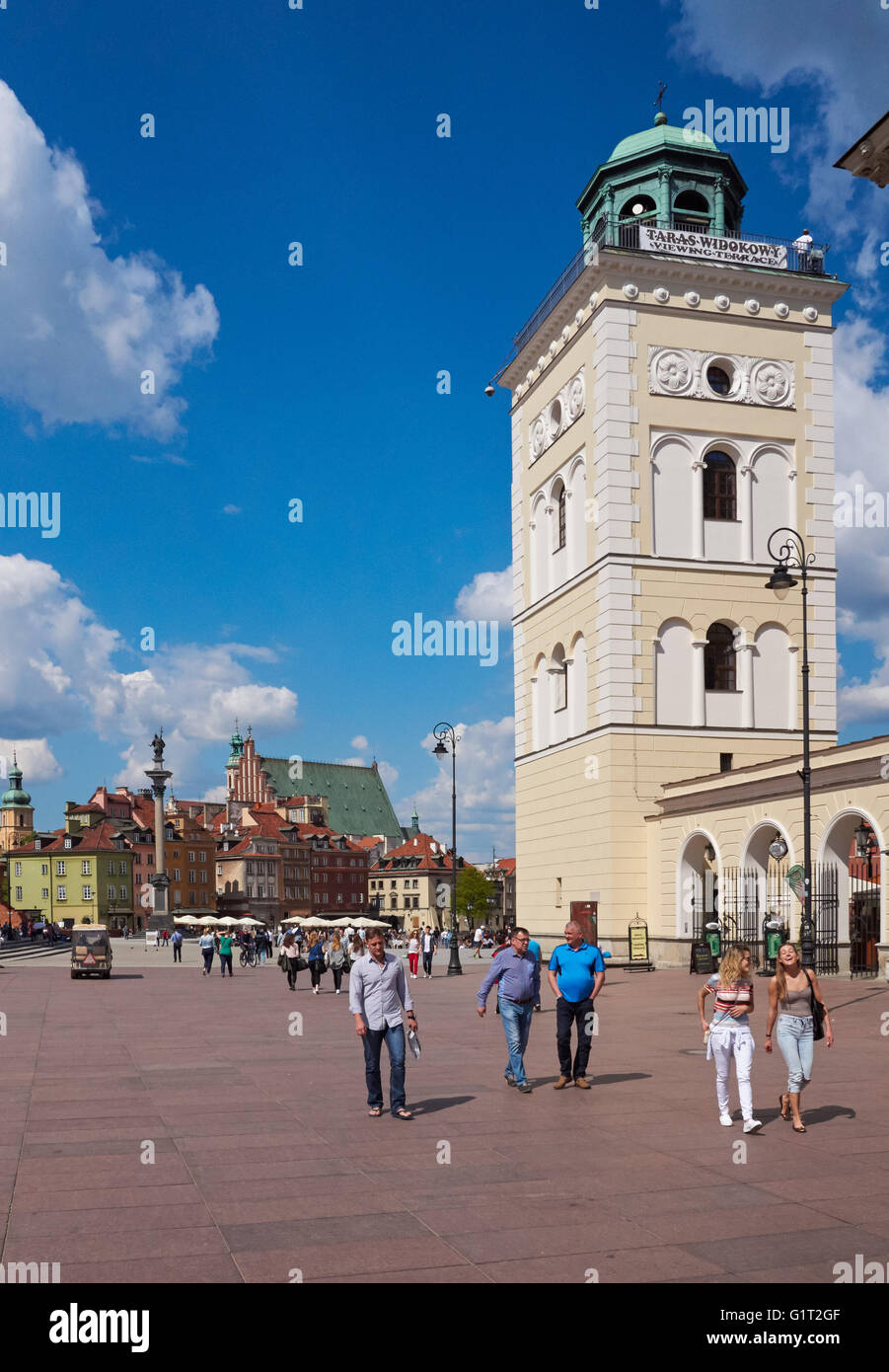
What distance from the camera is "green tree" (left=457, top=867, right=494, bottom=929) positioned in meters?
174

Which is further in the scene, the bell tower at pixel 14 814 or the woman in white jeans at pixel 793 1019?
the bell tower at pixel 14 814

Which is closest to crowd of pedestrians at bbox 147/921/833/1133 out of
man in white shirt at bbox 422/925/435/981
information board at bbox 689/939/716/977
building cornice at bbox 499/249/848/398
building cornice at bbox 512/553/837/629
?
information board at bbox 689/939/716/977

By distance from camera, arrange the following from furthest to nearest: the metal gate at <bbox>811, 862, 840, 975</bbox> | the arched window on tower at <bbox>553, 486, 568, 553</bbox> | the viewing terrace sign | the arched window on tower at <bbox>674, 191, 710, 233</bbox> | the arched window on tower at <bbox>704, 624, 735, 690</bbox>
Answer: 1. the arched window on tower at <bbox>553, 486, 568, 553</bbox>
2. the arched window on tower at <bbox>674, 191, 710, 233</bbox>
3. the viewing terrace sign
4. the arched window on tower at <bbox>704, 624, 735, 690</bbox>
5. the metal gate at <bbox>811, 862, 840, 975</bbox>

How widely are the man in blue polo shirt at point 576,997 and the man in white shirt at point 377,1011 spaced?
214 centimetres

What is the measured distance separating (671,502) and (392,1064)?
31934 mm

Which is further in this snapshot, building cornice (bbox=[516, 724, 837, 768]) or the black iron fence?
building cornice (bbox=[516, 724, 837, 768])

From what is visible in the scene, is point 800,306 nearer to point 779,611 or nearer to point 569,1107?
point 779,611

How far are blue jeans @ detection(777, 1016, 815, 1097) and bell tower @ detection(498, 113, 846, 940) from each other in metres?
27.9

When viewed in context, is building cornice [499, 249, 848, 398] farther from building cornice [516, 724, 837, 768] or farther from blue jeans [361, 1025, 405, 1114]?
blue jeans [361, 1025, 405, 1114]

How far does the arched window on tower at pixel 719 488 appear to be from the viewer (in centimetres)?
4209

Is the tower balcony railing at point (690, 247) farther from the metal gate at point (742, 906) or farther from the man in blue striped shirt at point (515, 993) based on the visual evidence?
the man in blue striped shirt at point (515, 993)

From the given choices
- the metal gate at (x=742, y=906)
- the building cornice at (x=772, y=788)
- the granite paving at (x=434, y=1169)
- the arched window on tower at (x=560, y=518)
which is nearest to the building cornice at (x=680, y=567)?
the arched window on tower at (x=560, y=518)

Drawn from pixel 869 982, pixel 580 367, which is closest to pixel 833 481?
pixel 580 367
